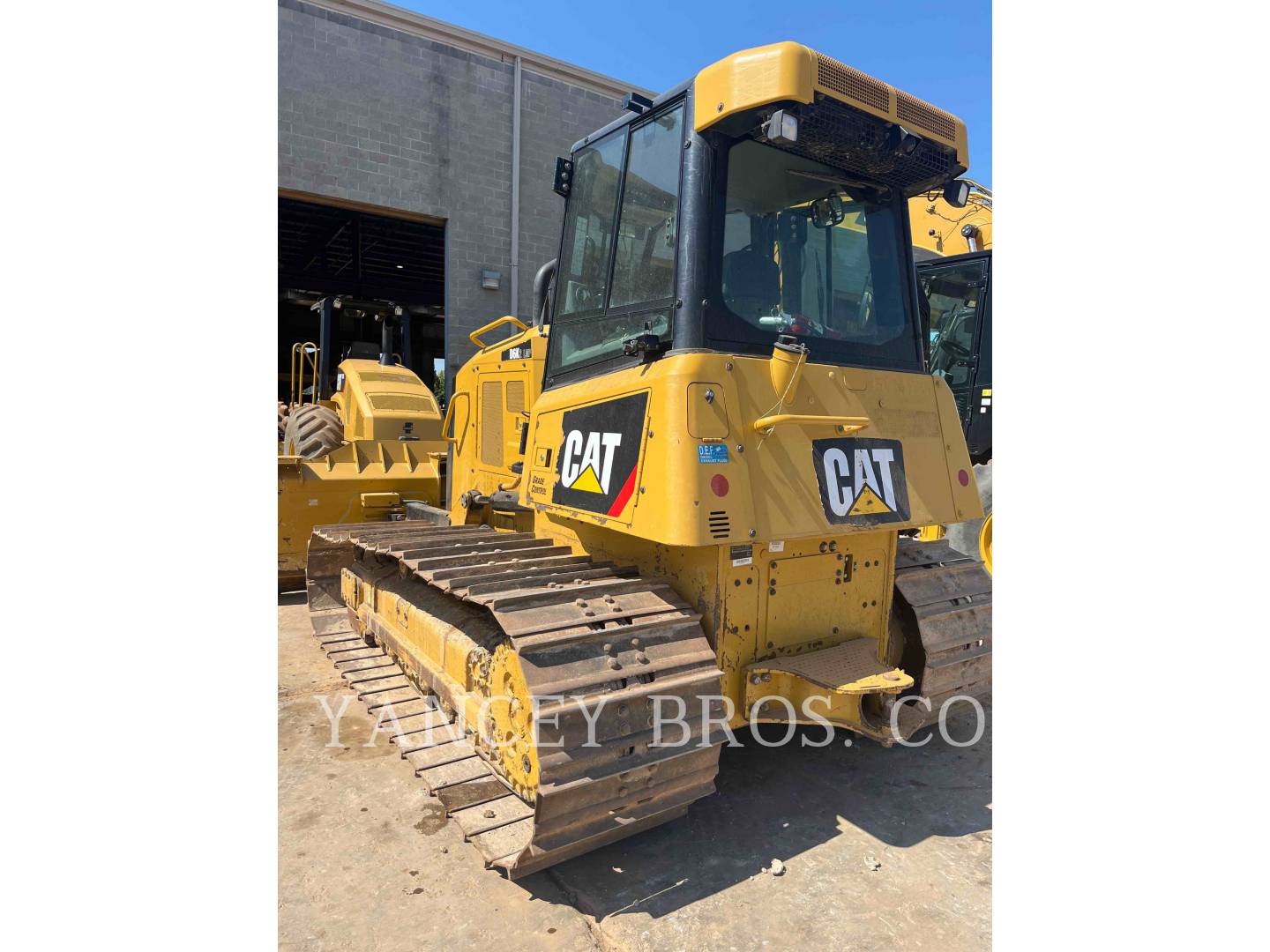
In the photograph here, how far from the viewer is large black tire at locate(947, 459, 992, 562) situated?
676cm

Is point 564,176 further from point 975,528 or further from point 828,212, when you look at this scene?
point 975,528

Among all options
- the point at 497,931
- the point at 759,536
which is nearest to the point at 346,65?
the point at 759,536

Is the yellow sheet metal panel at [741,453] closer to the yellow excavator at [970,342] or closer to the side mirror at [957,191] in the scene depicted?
the side mirror at [957,191]

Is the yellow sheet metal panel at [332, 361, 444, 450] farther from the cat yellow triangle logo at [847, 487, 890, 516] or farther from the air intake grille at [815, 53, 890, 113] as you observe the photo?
the air intake grille at [815, 53, 890, 113]

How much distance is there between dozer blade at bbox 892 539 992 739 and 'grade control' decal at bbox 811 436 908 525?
0.59 m

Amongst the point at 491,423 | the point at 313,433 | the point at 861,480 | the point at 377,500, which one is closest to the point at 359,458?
the point at 377,500

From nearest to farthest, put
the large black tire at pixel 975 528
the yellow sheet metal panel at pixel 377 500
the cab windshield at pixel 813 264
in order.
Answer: the cab windshield at pixel 813 264
the large black tire at pixel 975 528
the yellow sheet metal panel at pixel 377 500

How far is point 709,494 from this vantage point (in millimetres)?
2666

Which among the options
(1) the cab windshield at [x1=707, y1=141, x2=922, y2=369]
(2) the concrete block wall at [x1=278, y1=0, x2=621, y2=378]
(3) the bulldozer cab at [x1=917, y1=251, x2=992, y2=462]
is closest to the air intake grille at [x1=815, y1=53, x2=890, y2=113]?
(1) the cab windshield at [x1=707, y1=141, x2=922, y2=369]

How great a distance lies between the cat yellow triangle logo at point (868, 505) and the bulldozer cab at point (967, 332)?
3927 millimetres

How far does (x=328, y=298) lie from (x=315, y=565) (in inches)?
172

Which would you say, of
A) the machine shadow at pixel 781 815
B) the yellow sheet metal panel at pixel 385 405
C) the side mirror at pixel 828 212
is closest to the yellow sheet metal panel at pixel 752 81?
the side mirror at pixel 828 212

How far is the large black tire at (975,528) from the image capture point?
6.76 meters

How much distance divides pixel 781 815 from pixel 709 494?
59.7 inches
